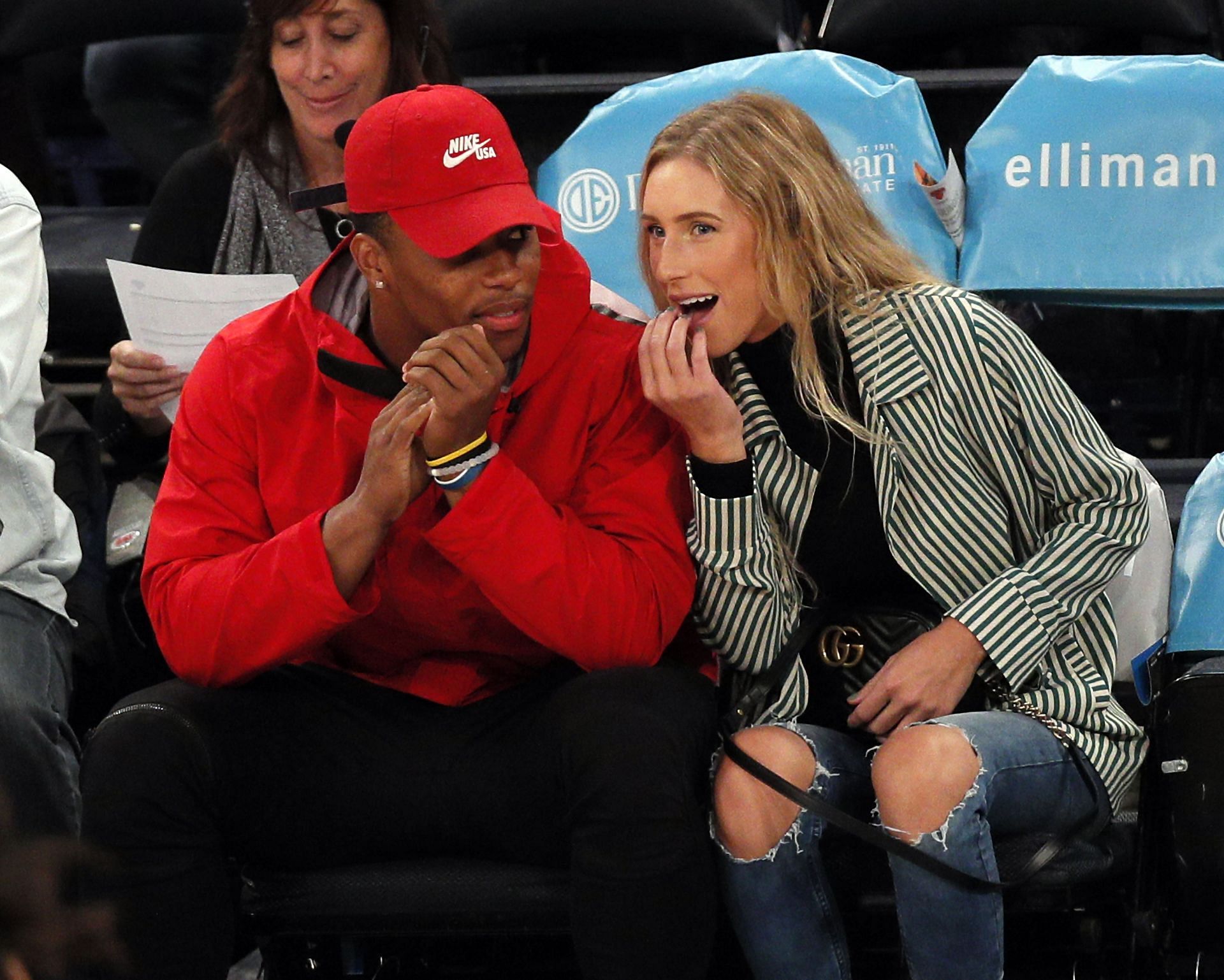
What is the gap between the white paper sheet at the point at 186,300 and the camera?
252cm

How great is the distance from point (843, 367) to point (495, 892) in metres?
0.77

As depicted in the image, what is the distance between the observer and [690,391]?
2.05 m

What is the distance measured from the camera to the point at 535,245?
82.8 inches

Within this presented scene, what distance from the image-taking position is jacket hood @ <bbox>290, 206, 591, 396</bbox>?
214 cm

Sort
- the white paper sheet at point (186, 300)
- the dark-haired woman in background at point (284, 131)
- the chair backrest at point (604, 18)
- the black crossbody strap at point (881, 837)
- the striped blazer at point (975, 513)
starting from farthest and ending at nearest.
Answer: the chair backrest at point (604, 18) → the dark-haired woman in background at point (284, 131) → the white paper sheet at point (186, 300) → the striped blazer at point (975, 513) → the black crossbody strap at point (881, 837)

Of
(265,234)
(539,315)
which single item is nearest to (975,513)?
(539,315)

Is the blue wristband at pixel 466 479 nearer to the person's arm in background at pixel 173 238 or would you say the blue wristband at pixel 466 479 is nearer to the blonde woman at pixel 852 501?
the blonde woman at pixel 852 501

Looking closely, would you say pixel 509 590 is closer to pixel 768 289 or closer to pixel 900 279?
pixel 768 289

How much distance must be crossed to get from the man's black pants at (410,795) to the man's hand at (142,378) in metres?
0.60

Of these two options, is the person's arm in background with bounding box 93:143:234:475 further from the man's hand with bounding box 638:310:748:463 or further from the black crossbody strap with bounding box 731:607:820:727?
the black crossbody strap with bounding box 731:607:820:727

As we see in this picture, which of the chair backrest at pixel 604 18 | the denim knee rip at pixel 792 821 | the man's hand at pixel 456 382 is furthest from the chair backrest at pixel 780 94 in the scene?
the denim knee rip at pixel 792 821

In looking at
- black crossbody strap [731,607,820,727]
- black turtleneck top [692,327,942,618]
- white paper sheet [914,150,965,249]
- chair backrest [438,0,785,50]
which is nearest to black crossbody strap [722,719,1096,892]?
black crossbody strap [731,607,820,727]

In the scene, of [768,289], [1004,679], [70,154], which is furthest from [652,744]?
[70,154]

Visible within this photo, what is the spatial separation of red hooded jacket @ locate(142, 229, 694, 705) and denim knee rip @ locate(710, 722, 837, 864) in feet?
0.54
